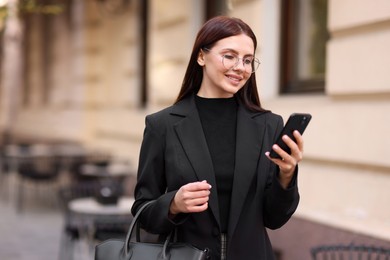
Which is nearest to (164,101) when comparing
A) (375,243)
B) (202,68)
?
(375,243)

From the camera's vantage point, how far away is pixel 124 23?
11242 millimetres

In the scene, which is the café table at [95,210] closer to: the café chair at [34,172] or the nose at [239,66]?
the café chair at [34,172]

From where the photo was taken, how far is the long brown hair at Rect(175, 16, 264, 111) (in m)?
2.34

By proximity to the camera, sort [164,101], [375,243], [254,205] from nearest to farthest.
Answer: [254,205] → [375,243] → [164,101]

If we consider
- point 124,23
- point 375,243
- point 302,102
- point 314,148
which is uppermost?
point 124,23

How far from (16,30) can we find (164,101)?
9872 millimetres

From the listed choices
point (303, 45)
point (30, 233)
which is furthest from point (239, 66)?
point (30, 233)

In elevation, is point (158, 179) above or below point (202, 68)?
below

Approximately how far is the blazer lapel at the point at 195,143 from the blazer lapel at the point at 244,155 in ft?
0.22

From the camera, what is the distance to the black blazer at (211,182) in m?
2.31

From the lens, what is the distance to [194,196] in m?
2.15

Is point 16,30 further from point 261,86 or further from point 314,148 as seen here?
point 314,148

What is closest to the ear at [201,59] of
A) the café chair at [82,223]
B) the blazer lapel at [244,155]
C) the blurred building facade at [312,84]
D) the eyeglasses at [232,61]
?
the eyeglasses at [232,61]

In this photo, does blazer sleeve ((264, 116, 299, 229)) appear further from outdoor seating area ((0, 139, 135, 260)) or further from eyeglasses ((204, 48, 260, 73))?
outdoor seating area ((0, 139, 135, 260))
